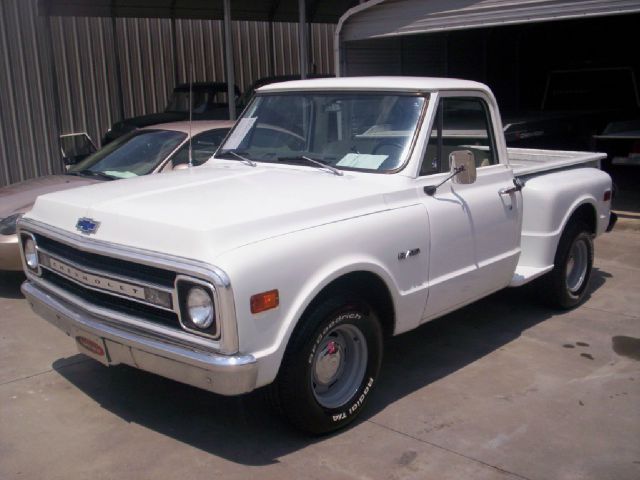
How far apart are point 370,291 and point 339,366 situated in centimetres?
46

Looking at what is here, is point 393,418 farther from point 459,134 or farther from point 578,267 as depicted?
point 578,267

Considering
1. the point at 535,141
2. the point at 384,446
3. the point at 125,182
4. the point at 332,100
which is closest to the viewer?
the point at 384,446

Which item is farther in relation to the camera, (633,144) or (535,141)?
(535,141)

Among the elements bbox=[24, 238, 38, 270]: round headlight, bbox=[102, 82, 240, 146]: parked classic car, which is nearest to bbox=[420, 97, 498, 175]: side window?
bbox=[24, 238, 38, 270]: round headlight

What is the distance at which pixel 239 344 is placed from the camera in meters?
3.30

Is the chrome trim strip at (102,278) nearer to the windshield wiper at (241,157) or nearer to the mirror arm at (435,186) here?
the windshield wiper at (241,157)

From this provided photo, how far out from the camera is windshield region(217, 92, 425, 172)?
179 inches

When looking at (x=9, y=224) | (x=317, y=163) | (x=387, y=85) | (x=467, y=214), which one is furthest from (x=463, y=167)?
(x=9, y=224)

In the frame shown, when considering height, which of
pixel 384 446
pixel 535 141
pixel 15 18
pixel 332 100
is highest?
pixel 15 18

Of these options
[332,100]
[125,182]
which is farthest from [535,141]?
[125,182]

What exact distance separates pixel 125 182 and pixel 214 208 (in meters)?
1.12

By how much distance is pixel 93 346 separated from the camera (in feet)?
12.6

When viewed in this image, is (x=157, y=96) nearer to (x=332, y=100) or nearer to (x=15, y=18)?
(x=15, y=18)

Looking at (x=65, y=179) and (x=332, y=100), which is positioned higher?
(x=332, y=100)
